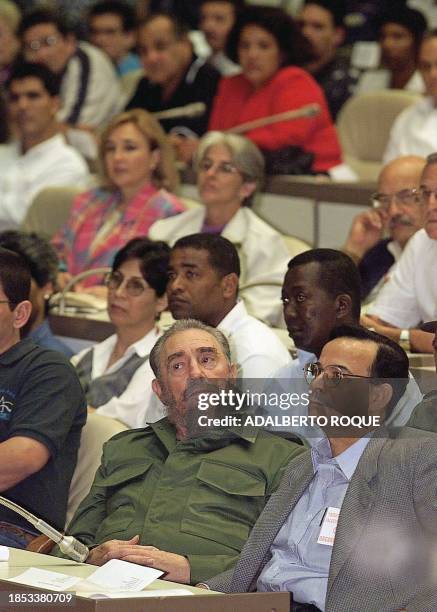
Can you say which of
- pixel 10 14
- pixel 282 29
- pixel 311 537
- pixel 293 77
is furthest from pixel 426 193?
pixel 10 14

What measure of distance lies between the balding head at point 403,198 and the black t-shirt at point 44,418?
1463 mm

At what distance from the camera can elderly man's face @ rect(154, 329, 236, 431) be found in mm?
2785

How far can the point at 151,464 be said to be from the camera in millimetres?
2803

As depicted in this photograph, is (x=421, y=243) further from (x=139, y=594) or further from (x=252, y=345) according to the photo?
(x=139, y=594)

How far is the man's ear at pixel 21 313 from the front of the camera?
3100mm

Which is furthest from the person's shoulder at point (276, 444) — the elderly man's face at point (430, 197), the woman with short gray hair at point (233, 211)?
the woman with short gray hair at point (233, 211)

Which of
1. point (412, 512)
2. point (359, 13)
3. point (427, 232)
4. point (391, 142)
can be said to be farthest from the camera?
point (359, 13)

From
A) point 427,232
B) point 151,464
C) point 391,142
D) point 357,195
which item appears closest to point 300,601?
point 151,464

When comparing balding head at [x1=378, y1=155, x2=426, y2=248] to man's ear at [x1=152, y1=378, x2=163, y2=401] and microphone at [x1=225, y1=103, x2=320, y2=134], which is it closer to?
microphone at [x1=225, y1=103, x2=320, y2=134]

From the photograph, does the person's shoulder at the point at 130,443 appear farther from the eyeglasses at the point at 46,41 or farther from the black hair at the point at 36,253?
the eyeglasses at the point at 46,41

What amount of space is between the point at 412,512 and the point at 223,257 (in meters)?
1.41

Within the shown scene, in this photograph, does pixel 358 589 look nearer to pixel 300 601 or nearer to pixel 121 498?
pixel 300 601

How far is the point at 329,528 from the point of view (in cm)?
243

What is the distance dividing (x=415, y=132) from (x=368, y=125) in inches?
23.7
